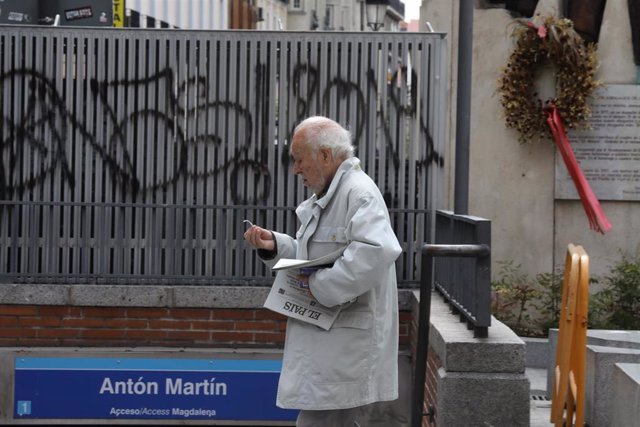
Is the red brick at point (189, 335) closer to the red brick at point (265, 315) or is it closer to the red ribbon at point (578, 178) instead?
the red brick at point (265, 315)

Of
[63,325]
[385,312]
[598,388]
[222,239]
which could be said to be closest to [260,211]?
[222,239]

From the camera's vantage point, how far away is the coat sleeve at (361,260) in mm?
5309

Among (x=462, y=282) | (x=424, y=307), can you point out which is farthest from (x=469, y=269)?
(x=424, y=307)

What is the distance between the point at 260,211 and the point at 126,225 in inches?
36.1

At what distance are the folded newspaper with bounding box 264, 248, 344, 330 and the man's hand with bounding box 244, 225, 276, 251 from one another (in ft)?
0.53

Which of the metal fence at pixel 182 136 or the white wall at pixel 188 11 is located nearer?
the metal fence at pixel 182 136

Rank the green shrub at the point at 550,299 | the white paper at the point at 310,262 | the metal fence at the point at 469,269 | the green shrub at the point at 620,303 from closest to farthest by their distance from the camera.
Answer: the white paper at the point at 310,262 < the metal fence at the point at 469,269 < the green shrub at the point at 620,303 < the green shrub at the point at 550,299

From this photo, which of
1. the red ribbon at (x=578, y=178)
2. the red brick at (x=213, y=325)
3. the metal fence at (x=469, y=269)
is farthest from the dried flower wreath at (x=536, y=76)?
the red brick at (x=213, y=325)

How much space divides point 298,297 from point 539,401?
432 cm

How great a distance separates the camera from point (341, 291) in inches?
211

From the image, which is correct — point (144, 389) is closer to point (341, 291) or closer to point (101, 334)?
point (101, 334)

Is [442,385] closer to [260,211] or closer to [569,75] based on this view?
[260,211]

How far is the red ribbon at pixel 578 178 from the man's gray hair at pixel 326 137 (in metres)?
7.03

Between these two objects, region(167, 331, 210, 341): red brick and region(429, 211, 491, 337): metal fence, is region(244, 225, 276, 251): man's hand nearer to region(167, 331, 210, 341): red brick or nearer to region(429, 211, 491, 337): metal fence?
region(429, 211, 491, 337): metal fence
